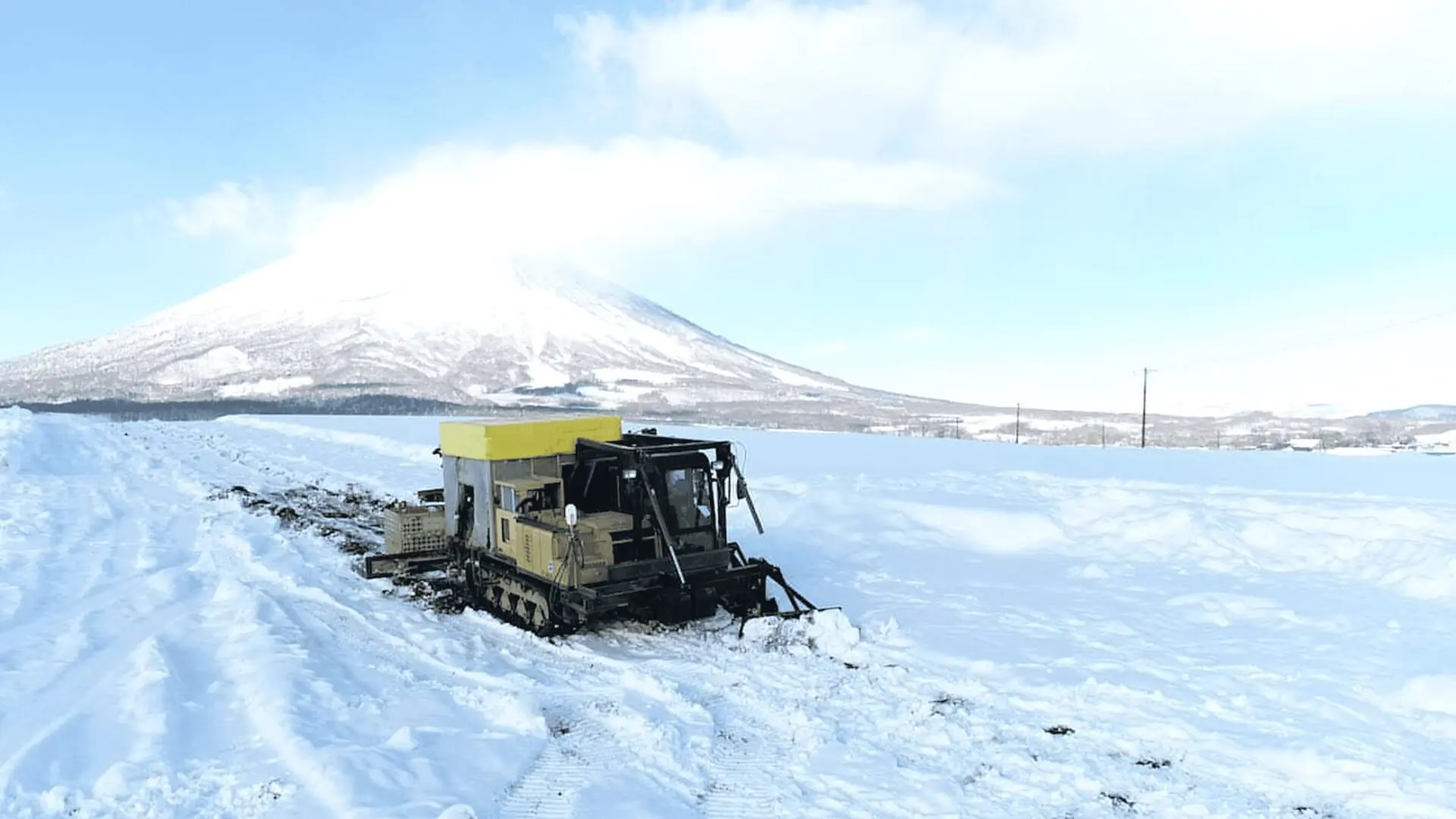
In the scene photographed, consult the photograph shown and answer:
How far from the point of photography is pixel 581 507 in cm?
1182

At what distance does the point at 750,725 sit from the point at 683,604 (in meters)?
2.68

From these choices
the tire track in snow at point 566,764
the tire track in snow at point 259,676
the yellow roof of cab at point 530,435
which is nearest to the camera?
the tire track in snow at point 566,764

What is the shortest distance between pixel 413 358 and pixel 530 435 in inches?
6129

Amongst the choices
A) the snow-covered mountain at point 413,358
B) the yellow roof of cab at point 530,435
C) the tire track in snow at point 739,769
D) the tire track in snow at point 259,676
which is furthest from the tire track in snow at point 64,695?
the snow-covered mountain at point 413,358

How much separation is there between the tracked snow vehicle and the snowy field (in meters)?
0.52

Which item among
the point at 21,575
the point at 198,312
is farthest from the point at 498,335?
the point at 21,575

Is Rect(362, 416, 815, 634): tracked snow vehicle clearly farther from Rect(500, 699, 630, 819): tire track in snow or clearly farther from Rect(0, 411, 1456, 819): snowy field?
Rect(500, 699, 630, 819): tire track in snow

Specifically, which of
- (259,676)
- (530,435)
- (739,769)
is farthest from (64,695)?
(739,769)

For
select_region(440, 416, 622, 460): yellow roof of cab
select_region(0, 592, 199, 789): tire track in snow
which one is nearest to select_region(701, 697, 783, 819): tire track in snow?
select_region(440, 416, 622, 460): yellow roof of cab

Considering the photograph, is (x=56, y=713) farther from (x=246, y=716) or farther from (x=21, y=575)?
(x=21, y=575)

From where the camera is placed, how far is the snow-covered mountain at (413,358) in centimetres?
13850

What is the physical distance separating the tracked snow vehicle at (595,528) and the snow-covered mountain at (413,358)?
11327 centimetres

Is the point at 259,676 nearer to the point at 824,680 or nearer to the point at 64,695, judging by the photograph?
the point at 64,695

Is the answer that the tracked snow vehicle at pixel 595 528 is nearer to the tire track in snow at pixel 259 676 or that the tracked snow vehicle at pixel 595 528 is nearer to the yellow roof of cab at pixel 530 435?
the yellow roof of cab at pixel 530 435
